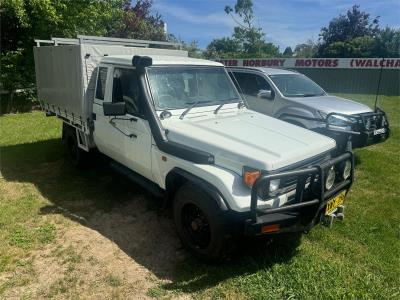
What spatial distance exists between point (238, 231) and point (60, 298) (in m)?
1.76

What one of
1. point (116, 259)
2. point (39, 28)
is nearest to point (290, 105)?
point (116, 259)

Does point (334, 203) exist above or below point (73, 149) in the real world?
above

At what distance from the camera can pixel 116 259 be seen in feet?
12.6

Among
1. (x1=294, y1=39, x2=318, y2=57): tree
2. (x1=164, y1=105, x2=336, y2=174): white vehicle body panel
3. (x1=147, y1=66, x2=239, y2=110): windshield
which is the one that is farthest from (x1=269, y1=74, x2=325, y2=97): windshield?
(x1=294, y1=39, x2=318, y2=57): tree

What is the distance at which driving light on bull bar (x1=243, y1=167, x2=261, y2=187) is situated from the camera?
329 centimetres

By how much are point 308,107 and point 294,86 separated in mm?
1188

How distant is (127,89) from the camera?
4684 millimetres

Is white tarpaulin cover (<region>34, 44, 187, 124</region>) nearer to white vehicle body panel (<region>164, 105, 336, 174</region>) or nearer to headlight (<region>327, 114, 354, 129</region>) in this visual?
white vehicle body panel (<region>164, 105, 336, 174</region>)

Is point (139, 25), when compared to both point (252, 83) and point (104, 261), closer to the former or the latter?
point (252, 83)

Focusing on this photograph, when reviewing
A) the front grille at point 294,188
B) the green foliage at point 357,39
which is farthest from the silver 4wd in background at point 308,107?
the green foliage at point 357,39

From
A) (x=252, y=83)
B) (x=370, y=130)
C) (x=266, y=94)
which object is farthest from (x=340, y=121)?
(x=252, y=83)

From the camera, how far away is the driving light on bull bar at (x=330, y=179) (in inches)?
141

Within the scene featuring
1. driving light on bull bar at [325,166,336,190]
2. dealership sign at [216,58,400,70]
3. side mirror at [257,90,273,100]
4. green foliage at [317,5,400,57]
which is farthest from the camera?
green foliage at [317,5,400,57]

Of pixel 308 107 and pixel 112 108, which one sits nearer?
pixel 112 108
